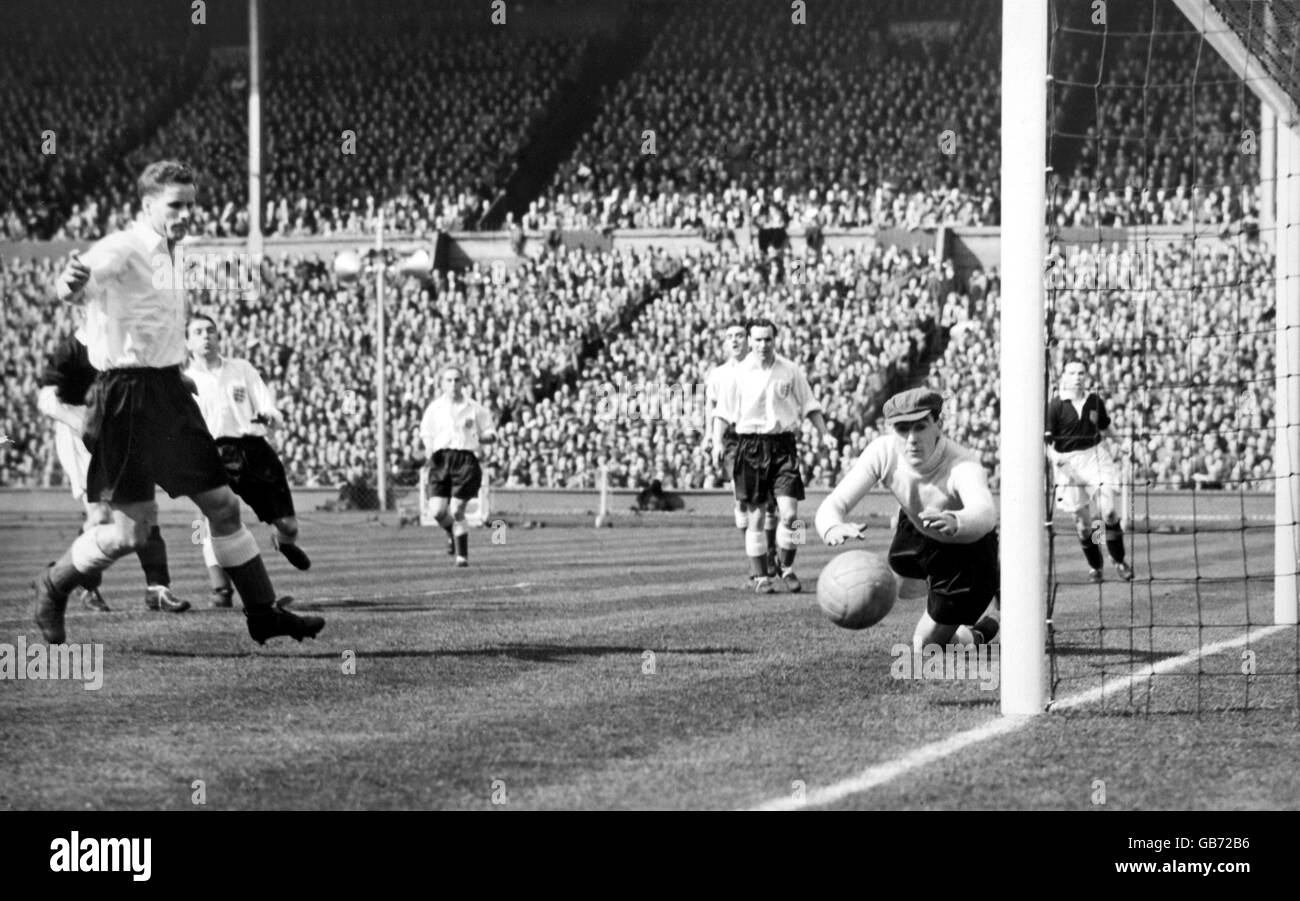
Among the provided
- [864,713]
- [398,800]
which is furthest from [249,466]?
[398,800]

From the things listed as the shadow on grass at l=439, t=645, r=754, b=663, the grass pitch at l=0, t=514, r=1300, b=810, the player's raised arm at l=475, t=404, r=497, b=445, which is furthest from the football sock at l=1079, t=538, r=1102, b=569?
the player's raised arm at l=475, t=404, r=497, b=445

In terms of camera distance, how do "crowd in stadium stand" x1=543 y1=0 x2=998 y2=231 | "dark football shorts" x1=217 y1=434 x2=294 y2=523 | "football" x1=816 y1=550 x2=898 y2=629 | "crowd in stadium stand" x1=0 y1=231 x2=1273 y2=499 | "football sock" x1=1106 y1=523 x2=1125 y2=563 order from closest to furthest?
"football" x1=816 y1=550 x2=898 y2=629, "dark football shorts" x1=217 y1=434 x2=294 y2=523, "football sock" x1=1106 y1=523 x2=1125 y2=563, "crowd in stadium stand" x1=0 y1=231 x2=1273 y2=499, "crowd in stadium stand" x1=543 y1=0 x2=998 y2=231

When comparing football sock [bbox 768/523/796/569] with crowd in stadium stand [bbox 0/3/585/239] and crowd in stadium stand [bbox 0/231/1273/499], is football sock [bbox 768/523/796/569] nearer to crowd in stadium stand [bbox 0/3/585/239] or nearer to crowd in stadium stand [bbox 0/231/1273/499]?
crowd in stadium stand [bbox 0/231/1273/499]

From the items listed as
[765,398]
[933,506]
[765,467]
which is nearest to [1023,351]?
[933,506]

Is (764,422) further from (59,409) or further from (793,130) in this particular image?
(793,130)

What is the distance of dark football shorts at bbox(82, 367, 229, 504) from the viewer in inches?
311

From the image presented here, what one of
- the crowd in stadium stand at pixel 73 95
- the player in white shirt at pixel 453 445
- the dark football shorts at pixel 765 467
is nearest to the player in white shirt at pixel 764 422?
the dark football shorts at pixel 765 467

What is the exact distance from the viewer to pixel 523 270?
35.5 metres

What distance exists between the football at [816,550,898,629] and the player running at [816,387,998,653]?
28 centimetres

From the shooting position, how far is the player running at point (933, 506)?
7.50m

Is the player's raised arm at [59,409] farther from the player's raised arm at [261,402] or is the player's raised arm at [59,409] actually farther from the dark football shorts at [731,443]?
the dark football shorts at [731,443]

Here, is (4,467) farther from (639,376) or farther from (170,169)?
(170,169)
